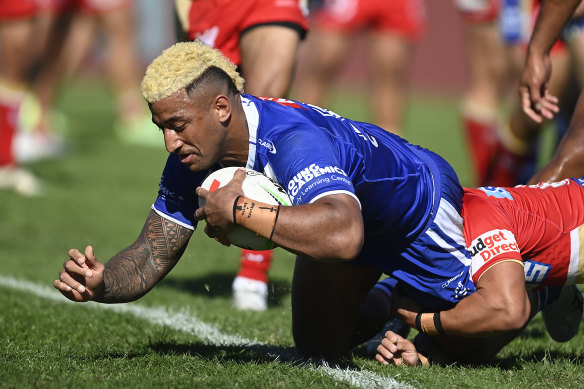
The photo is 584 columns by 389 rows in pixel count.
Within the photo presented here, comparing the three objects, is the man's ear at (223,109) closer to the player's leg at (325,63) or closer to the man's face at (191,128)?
the man's face at (191,128)

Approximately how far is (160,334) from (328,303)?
0.84 meters

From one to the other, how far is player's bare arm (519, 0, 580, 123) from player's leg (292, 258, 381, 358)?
1354mm

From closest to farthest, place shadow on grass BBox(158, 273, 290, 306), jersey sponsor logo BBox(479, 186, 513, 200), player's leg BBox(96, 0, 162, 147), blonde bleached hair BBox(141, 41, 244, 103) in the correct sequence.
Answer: blonde bleached hair BBox(141, 41, 244, 103) → jersey sponsor logo BBox(479, 186, 513, 200) → shadow on grass BBox(158, 273, 290, 306) → player's leg BBox(96, 0, 162, 147)

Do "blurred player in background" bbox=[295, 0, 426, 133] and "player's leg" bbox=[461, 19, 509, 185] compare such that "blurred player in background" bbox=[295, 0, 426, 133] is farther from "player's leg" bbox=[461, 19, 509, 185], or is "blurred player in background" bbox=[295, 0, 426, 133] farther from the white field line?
the white field line

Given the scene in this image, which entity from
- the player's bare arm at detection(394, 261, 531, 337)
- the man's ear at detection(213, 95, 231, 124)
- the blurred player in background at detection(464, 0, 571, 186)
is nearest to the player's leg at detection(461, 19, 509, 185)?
the blurred player in background at detection(464, 0, 571, 186)

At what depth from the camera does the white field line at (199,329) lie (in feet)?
12.1

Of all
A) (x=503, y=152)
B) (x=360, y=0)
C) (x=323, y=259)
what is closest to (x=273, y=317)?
(x=323, y=259)

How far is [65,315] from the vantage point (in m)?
4.88

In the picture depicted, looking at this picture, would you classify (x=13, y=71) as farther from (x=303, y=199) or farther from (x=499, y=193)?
(x=303, y=199)

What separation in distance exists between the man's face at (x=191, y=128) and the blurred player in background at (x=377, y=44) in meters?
6.33

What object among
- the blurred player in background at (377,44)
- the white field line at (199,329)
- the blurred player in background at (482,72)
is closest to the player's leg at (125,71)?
the blurred player in background at (377,44)

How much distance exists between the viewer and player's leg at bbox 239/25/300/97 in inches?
206

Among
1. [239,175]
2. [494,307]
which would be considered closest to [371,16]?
[494,307]

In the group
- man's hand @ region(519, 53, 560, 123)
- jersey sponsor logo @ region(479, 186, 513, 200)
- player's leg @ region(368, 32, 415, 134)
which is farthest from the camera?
player's leg @ region(368, 32, 415, 134)
